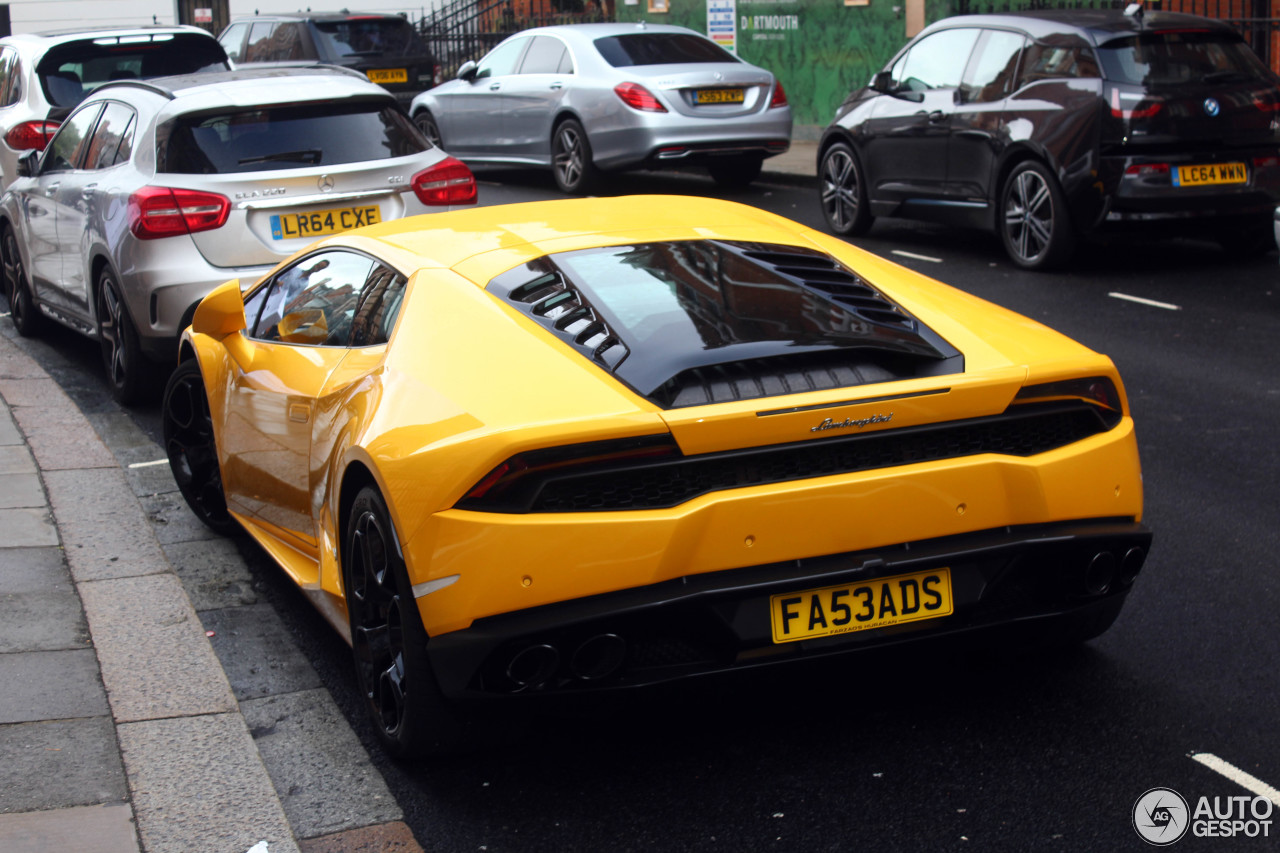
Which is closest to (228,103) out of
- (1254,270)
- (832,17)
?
(1254,270)

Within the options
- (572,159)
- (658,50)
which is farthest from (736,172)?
(572,159)

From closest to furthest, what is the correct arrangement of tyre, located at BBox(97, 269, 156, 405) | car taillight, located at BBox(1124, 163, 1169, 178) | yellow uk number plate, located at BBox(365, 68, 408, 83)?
tyre, located at BBox(97, 269, 156, 405) → car taillight, located at BBox(1124, 163, 1169, 178) → yellow uk number plate, located at BBox(365, 68, 408, 83)

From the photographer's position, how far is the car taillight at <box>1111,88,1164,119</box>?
1012cm

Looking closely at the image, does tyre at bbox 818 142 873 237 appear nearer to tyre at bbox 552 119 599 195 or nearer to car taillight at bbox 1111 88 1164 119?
car taillight at bbox 1111 88 1164 119

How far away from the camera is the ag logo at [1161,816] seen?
338 centimetres

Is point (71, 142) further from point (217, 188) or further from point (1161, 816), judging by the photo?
point (1161, 816)

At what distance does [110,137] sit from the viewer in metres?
8.71

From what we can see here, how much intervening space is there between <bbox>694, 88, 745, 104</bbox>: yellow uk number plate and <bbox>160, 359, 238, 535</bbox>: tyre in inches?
393

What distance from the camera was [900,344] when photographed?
3.77 meters

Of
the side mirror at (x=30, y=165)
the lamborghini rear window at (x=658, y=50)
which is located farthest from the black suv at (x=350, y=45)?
the side mirror at (x=30, y=165)

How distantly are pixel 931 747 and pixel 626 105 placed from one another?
1207 cm

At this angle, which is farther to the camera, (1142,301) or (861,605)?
(1142,301)

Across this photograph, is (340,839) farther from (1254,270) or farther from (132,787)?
(1254,270)

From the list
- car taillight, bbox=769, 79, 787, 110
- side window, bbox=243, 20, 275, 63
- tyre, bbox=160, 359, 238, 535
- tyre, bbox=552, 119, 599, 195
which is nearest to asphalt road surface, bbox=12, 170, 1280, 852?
tyre, bbox=160, 359, 238, 535
